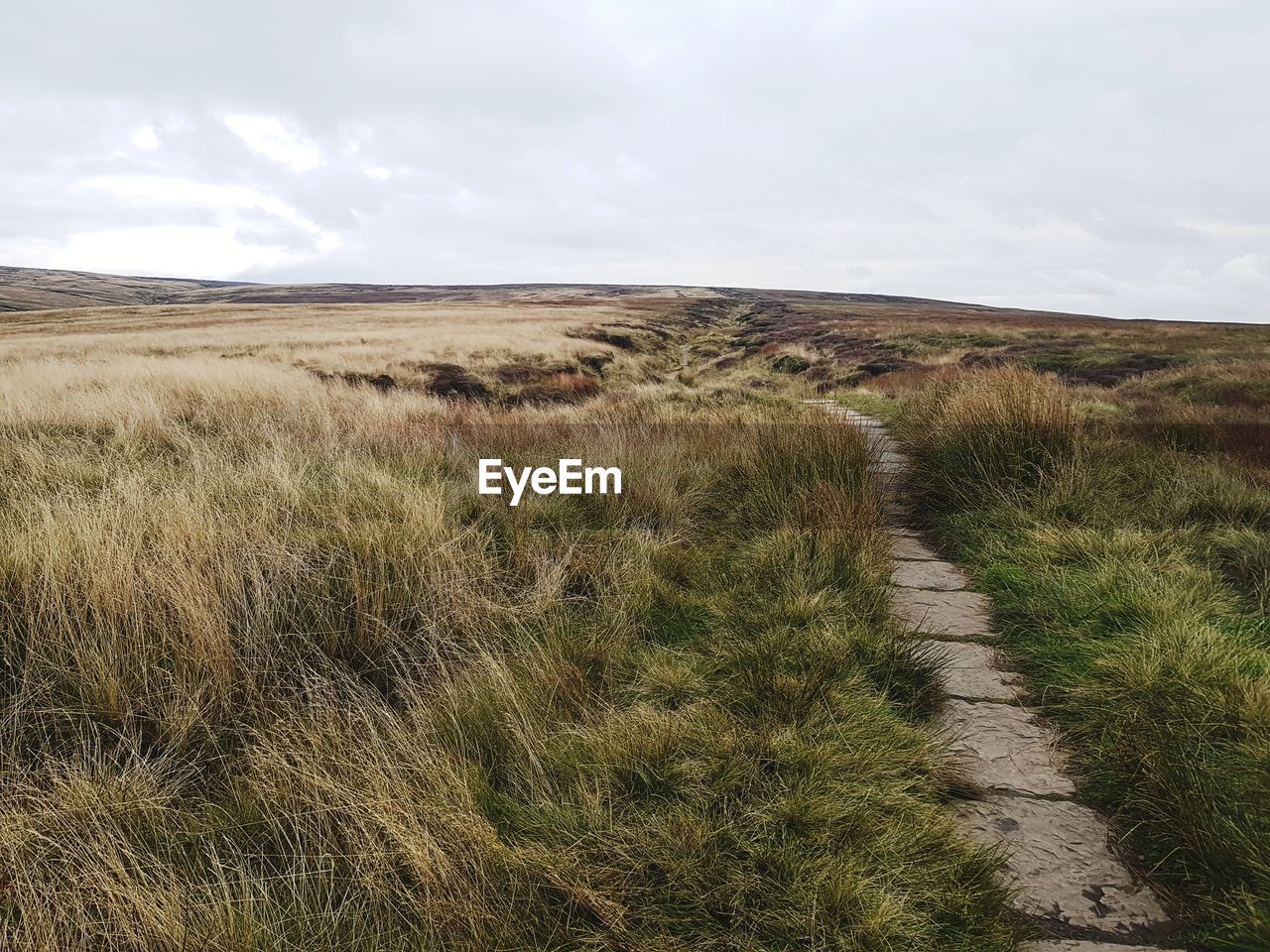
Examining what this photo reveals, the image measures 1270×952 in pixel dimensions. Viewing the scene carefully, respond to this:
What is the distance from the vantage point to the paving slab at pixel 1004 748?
2.47 metres

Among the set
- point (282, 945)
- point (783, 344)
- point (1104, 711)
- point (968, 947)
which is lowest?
point (282, 945)

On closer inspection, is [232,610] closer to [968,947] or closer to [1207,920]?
[968,947]

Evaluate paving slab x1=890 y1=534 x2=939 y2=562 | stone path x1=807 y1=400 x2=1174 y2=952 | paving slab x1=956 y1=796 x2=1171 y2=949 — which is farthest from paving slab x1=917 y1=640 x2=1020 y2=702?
paving slab x1=890 y1=534 x2=939 y2=562

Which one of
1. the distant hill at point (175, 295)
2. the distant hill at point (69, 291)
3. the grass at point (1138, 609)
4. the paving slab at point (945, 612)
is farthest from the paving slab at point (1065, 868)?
the distant hill at point (69, 291)

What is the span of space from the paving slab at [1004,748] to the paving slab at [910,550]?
1.97 m

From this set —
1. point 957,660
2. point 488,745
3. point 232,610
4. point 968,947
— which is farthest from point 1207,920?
point 232,610

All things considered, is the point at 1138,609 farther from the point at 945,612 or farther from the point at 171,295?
the point at 171,295

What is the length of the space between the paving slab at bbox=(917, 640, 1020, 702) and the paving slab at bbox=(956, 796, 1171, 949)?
0.70 meters

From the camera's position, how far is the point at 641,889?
1919 millimetres

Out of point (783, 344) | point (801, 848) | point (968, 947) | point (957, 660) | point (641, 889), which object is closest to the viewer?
point (968, 947)

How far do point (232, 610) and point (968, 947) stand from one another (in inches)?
139

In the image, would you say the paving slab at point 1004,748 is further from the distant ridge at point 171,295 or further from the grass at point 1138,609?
the distant ridge at point 171,295

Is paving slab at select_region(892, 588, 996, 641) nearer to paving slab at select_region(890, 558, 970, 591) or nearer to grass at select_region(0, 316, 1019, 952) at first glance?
paving slab at select_region(890, 558, 970, 591)

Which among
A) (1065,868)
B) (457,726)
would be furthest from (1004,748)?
(457,726)
